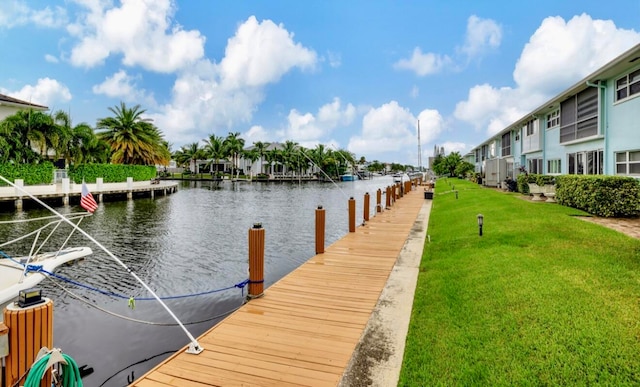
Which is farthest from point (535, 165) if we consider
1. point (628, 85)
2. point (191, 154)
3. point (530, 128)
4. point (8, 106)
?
point (191, 154)

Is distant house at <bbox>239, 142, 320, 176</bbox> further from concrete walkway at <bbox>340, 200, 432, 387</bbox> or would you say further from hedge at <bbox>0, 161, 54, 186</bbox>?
concrete walkway at <bbox>340, 200, 432, 387</bbox>

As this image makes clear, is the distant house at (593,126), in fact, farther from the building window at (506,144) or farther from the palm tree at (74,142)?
the palm tree at (74,142)

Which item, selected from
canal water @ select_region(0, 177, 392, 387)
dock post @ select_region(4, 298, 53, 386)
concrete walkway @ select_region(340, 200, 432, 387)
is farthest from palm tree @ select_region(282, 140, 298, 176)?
dock post @ select_region(4, 298, 53, 386)

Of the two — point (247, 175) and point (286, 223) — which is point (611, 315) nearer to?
point (286, 223)

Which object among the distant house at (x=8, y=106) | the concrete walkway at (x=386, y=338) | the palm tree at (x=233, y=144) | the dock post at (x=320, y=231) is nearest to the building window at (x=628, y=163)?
the concrete walkway at (x=386, y=338)

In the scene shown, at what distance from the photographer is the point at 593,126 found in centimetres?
1692

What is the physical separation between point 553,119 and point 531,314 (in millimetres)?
22734

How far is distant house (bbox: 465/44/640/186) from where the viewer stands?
14219mm

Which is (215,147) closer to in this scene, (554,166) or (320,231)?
(554,166)

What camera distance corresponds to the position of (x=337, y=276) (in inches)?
333

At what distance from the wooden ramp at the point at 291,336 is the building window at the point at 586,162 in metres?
14.5

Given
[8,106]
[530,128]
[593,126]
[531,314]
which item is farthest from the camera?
[8,106]

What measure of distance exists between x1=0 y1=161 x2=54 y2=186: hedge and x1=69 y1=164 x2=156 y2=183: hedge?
2.73 meters

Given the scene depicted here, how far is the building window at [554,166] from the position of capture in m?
22.6
